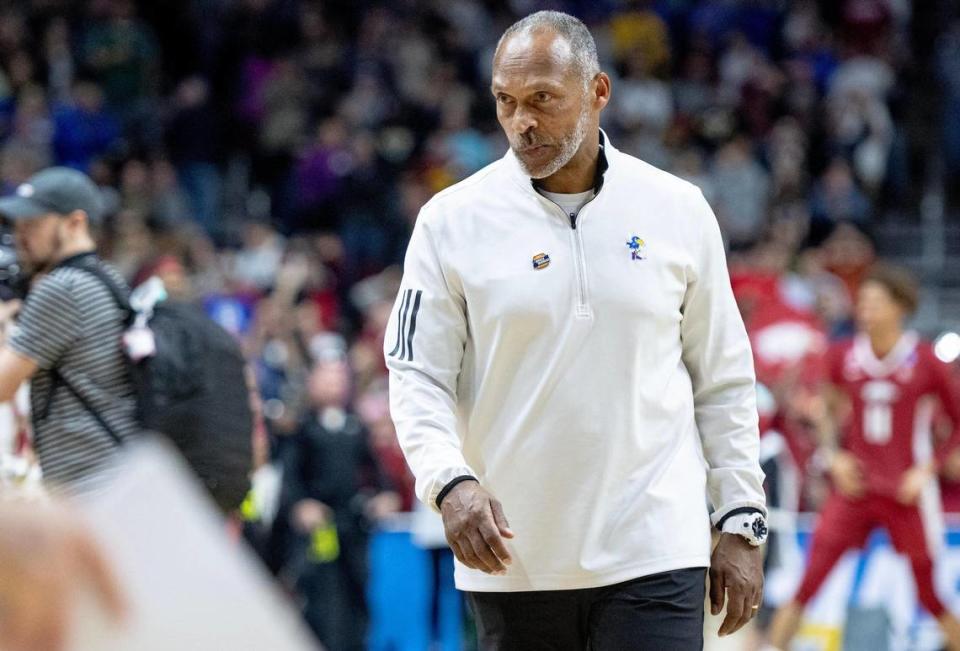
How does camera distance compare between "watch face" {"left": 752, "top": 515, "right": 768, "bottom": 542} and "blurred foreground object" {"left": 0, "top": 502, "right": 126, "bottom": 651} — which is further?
"watch face" {"left": 752, "top": 515, "right": 768, "bottom": 542}

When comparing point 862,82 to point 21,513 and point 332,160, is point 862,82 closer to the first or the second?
point 332,160

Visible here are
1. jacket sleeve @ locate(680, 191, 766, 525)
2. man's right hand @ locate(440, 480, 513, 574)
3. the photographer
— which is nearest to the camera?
man's right hand @ locate(440, 480, 513, 574)

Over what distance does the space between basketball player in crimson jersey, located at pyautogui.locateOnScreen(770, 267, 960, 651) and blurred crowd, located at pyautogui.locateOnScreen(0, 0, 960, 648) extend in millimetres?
3020

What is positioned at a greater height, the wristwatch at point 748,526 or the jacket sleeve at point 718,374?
the jacket sleeve at point 718,374

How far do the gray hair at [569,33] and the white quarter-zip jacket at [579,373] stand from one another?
0.82 feet

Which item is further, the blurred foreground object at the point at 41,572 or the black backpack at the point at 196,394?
the black backpack at the point at 196,394

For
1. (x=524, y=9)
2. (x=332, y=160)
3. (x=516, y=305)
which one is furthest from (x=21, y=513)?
(x=524, y=9)

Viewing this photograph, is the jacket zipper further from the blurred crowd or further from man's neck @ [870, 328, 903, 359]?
the blurred crowd

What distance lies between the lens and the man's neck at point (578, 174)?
4.54m

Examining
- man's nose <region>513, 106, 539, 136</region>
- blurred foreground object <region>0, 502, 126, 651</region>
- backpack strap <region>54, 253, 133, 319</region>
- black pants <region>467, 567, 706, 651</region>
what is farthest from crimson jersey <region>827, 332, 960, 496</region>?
blurred foreground object <region>0, 502, 126, 651</region>

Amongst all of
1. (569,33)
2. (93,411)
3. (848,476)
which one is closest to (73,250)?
(93,411)

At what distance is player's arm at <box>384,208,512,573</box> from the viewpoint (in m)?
4.16

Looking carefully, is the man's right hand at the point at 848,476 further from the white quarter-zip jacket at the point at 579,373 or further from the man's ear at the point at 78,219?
the white quarter-zip jacket at the point at 579,373

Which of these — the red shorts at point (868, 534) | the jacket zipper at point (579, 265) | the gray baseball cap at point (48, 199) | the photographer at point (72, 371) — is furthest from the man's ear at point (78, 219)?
the red shorts at point (868, 534)
